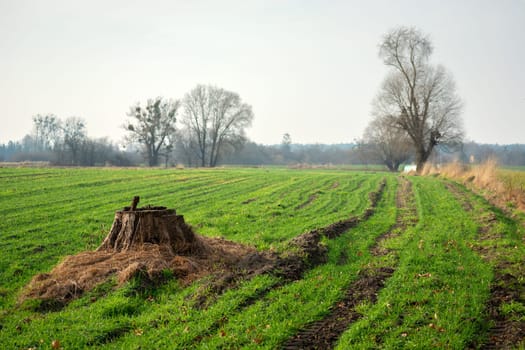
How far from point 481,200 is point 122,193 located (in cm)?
1791

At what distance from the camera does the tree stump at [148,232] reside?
8.71 metres

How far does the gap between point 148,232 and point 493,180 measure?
911 inches

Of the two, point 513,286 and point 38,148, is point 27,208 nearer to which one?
point 513,286

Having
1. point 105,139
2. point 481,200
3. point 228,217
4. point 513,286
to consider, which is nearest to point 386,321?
point 513,286

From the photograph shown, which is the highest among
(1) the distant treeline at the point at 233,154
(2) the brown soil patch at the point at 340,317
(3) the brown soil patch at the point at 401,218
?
(1) the distant treeline at the point at 233,154

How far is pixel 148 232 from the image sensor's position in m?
8.75

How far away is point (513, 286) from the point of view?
7547mm

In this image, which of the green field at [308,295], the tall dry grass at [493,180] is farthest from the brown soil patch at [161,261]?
the tall dry grass at [493,180]

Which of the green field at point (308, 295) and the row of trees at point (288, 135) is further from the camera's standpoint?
the row of trees at point (288, 135)

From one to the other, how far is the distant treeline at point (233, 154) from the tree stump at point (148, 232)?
86.8 feet

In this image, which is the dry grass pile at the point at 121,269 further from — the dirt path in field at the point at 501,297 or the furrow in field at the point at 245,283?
the dirt path in field at the point at 501,297

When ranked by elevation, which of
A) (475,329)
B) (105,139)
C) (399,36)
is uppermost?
(399,36)

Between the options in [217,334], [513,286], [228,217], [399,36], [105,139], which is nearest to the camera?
[217,334]

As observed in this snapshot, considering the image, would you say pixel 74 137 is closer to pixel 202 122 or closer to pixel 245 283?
pixel 202 122
